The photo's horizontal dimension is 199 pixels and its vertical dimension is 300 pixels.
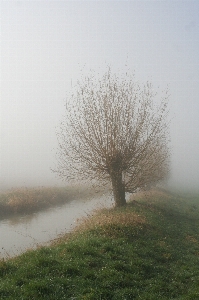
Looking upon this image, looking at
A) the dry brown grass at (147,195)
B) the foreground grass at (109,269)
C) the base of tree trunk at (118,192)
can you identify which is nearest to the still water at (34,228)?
the base of tree trunk at (118,192)

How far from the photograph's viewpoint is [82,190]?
178 ft

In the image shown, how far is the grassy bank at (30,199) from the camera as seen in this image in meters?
35.3

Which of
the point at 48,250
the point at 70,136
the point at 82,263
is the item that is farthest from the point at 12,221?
the point at 82,263

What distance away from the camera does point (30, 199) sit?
126ft

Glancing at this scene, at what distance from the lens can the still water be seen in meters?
21.8

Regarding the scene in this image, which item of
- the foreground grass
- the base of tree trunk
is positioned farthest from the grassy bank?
the foreground grass

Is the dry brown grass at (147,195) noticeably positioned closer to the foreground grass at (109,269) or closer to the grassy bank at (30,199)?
the grassy bank at (30,199)

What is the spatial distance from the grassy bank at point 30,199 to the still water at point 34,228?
194 centimetres

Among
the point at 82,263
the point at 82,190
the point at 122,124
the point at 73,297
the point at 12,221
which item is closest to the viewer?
the point at 73,297

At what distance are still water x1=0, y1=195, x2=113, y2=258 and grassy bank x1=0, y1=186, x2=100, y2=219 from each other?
6.35 ft

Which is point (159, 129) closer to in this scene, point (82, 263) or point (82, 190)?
point (82, 263)

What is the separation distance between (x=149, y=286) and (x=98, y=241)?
489cm

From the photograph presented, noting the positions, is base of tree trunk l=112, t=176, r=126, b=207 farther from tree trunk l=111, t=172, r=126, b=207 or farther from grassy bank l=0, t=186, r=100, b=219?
grassy bank l=0, t=186, r=100, b=219

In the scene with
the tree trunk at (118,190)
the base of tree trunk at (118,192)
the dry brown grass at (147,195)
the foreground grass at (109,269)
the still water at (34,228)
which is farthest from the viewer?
the dry brown grass at (147,195)
